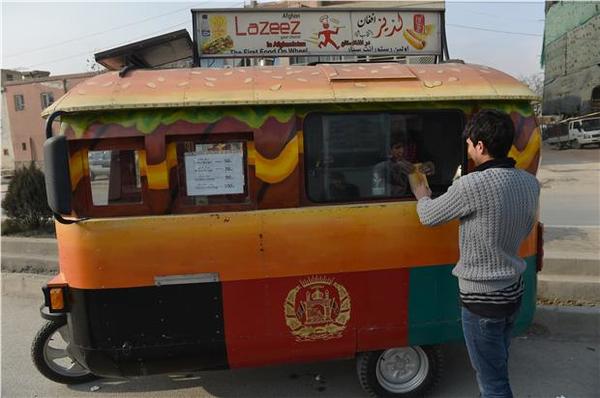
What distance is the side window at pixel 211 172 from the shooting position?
2.79m

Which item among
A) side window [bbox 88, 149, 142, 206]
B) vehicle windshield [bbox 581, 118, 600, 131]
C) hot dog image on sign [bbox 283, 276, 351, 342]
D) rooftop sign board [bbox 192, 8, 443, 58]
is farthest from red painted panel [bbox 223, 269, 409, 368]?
vehicle windshield [bbox 581, 118, 600, 131]

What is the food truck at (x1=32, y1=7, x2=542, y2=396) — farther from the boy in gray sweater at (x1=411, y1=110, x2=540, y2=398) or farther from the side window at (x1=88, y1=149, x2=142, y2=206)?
the boy in gray sweater at (x1=411, y1=110, x2=540, y2=398)

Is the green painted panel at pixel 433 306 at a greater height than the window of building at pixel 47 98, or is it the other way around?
the window of building at pixel 47 98

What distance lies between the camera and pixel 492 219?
2250mm

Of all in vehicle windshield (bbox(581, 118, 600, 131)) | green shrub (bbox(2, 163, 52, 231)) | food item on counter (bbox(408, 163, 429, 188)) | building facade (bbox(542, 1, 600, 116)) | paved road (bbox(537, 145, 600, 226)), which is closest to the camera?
food item on counter (bbox(408, 163, 429, 188))

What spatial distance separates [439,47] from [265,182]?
7.07 ft

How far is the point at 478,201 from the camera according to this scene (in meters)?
2.25

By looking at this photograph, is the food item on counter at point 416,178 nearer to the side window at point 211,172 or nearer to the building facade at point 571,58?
the side window at point 211,172

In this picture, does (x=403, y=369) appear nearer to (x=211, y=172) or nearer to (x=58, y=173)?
(x=211, y=172)

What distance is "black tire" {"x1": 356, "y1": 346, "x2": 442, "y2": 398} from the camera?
317cm

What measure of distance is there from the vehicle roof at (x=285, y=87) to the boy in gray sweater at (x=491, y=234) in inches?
25.7

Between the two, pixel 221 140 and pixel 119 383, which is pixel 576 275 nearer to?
pixel 221 140

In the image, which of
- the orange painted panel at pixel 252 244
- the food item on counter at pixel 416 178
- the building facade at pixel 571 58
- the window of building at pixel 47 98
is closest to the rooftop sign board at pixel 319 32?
the food item on counter at pixel 416 178

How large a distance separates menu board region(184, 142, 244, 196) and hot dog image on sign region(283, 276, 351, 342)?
737mm
